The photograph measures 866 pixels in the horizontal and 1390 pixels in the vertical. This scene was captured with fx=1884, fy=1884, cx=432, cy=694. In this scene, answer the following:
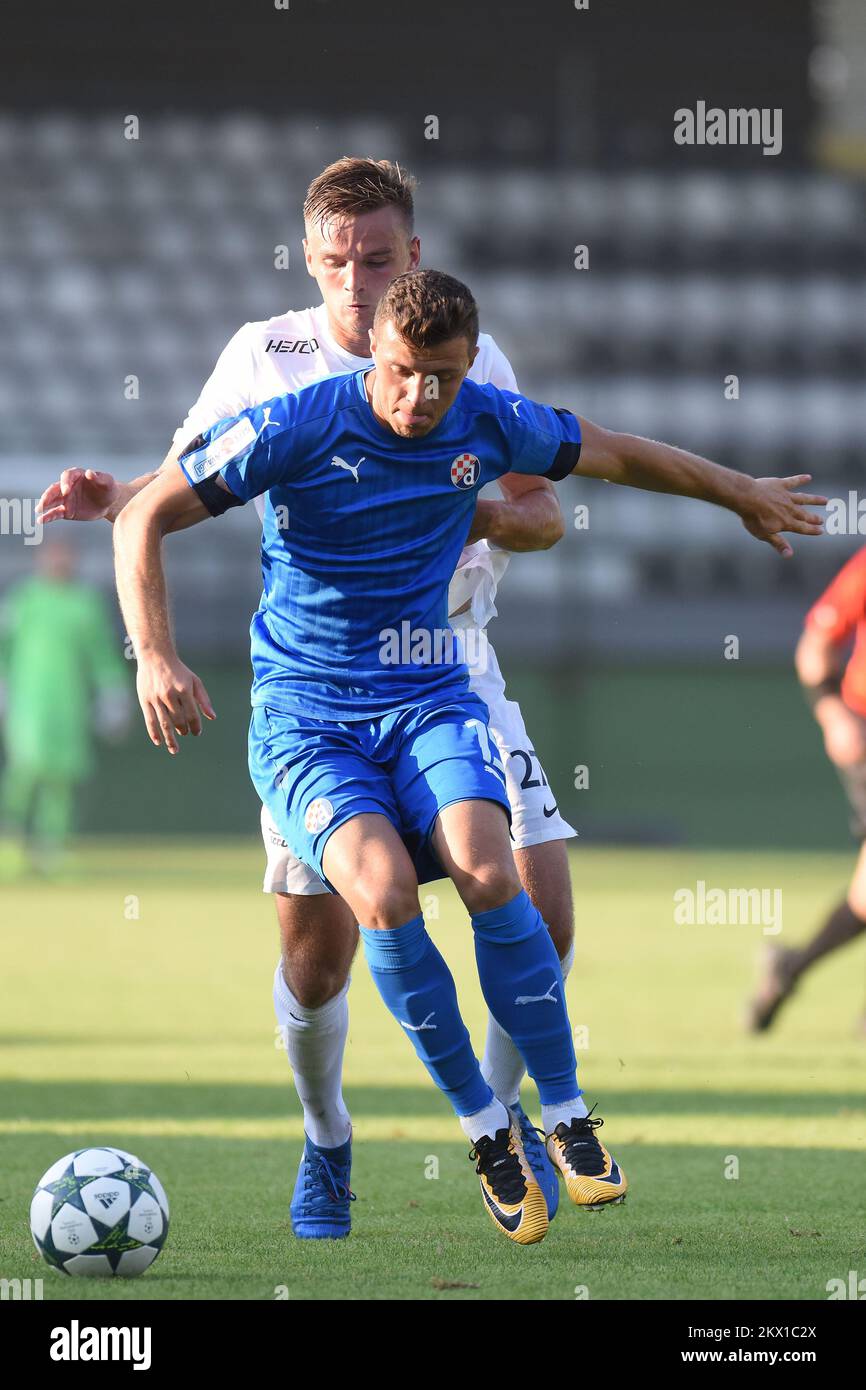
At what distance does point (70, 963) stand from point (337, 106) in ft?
52.5

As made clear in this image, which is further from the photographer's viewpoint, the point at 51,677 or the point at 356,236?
the point at 51,677

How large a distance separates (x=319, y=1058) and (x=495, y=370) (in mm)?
1694

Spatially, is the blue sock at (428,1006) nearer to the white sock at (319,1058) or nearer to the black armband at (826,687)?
the white sock at (319,1058)

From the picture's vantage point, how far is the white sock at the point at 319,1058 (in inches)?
169

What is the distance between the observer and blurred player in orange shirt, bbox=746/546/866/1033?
703 cm

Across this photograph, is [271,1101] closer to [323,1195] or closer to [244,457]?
[323,1195]

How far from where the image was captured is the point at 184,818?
18031 mm

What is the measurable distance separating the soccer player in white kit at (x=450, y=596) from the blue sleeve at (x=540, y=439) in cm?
18

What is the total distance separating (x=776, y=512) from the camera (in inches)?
164

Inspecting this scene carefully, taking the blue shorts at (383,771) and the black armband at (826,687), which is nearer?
the blue shorts at (383,771)

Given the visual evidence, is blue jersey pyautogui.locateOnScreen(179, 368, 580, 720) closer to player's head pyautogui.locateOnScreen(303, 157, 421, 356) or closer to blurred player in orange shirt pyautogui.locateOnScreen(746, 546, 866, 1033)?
player's head pyautogui.locateOnScreen(303, 157, 421, 356)
